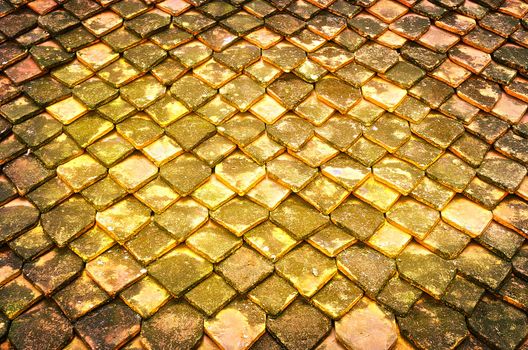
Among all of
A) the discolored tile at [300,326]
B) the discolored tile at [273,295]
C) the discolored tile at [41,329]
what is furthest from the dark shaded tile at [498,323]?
the discolored tile at [41,329]

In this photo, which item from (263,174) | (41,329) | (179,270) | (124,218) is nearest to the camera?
(41,329)

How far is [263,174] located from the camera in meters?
2.61

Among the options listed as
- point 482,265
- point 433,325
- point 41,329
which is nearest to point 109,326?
point 41,329

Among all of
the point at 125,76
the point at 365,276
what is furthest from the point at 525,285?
the point at 125,76

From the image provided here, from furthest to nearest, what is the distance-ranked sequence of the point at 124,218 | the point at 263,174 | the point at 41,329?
1. the point at 263,174
2. the point at 124,218
3. the point at 41,329


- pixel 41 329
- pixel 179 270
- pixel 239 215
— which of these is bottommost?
pixel 41 329

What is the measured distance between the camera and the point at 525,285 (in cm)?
240

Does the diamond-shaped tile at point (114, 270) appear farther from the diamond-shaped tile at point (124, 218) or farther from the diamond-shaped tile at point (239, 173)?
the diamond-shaped tile at point (239, 173)

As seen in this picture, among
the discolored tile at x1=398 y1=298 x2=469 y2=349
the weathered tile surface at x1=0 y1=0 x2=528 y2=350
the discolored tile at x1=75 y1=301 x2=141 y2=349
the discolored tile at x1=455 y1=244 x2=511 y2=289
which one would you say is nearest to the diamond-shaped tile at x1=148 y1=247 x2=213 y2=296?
the weathered tile surface at x1=0 y1=0 x2=528 y2=350

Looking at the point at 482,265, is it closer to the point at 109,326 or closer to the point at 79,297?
the point at 109,326

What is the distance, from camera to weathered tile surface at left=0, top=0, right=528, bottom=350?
2311 mm

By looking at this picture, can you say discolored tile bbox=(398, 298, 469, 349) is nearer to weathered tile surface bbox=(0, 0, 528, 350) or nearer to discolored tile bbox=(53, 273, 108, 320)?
weathered tile surface bbox=(0, 0, 528, 350)

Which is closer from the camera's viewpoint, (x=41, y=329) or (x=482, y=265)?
(x=41, y=329)

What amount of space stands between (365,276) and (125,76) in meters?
1.81
